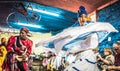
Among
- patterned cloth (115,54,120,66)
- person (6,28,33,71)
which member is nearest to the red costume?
person (6,28,33,71)

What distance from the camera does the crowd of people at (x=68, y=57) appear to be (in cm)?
317

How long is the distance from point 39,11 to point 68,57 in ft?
7.69

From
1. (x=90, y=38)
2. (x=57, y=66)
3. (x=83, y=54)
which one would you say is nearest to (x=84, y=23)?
(x=90, y=38)

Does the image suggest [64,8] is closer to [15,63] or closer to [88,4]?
[88,4]

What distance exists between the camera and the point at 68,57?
419cm

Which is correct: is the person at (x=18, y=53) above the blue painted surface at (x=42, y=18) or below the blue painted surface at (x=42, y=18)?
below

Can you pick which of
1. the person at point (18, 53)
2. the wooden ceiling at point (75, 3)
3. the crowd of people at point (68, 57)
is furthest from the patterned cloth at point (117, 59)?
the wooden ceiling at point (75, 3)

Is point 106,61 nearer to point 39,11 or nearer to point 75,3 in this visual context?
point 75,3

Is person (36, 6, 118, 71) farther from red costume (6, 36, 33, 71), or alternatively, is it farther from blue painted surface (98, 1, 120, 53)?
blue painted surface (98, 1, 120, 53)

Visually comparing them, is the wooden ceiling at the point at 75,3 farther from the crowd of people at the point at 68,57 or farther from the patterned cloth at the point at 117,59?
the patterned cloth at the point at 117,59

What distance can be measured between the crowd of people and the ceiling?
122cm

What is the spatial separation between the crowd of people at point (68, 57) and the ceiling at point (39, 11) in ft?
4.01

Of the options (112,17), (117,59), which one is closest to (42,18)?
(112,17)

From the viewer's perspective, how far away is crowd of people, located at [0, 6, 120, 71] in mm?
3170
